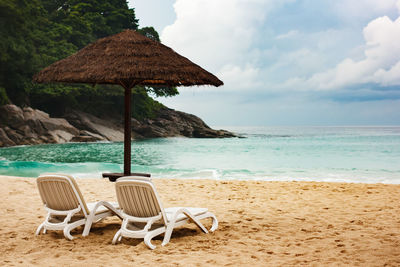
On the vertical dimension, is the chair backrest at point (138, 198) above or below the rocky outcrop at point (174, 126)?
below


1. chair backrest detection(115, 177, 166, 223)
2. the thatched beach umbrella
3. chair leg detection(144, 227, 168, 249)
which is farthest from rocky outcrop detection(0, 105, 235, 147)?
chair leg detection(144, 227, 168, 249)

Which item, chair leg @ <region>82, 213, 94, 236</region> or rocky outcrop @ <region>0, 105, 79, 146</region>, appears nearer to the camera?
chair leg @ <region>82, 213, 94, 236</region>

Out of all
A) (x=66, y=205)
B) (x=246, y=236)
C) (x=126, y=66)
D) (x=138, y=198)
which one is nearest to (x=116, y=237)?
(x=138, y=198)

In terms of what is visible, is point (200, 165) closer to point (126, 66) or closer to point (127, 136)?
point (127, 136)

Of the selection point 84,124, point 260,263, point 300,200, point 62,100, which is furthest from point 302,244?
point 62,100

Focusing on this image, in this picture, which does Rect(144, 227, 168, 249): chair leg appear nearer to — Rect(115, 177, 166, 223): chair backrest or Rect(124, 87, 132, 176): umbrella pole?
Result: Rect(115, 177, 166, 223): chair backrest

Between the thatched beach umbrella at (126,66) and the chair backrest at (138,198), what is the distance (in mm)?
3208

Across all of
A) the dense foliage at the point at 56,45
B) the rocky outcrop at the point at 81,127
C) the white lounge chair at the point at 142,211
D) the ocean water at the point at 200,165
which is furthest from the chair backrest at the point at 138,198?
the rocky outcrop at the point at 81,127

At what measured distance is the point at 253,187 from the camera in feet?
30.3

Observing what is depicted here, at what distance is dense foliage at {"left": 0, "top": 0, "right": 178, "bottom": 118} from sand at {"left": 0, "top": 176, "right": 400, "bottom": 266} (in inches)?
769

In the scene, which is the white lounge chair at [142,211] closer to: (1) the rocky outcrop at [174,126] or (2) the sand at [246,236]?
(2) the sand at [246,236]

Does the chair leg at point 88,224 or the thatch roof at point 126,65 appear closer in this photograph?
the chair leg at point 88,224

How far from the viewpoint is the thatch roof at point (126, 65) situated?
23.7 feet

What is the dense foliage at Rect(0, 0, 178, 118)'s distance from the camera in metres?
28.2
